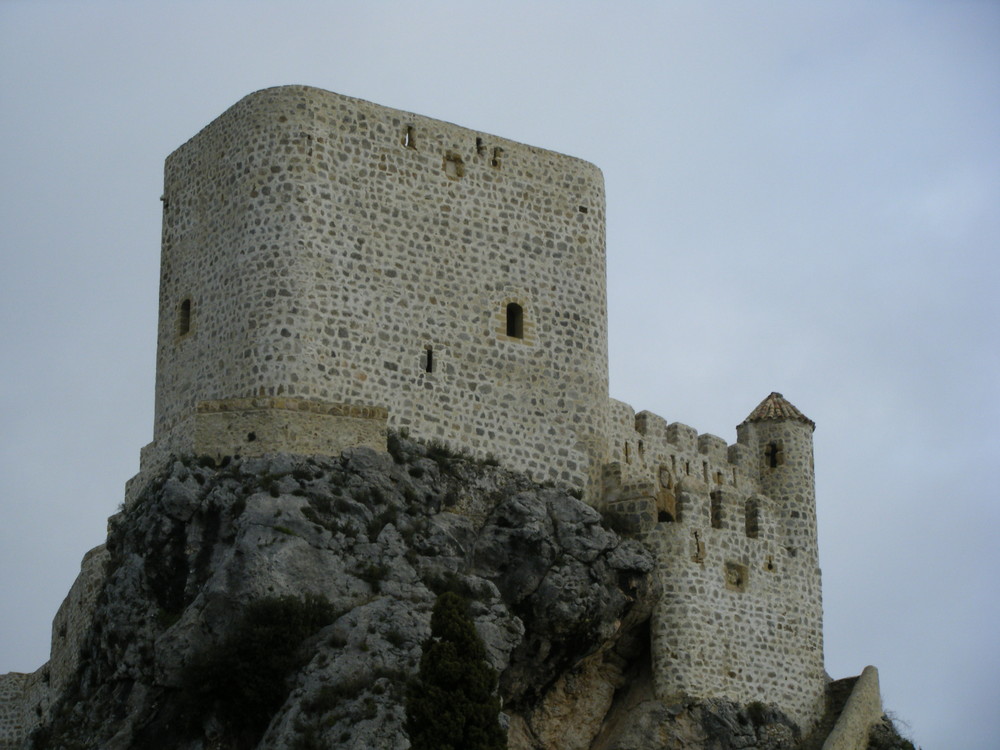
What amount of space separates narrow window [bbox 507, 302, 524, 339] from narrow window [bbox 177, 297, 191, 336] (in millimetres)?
7268

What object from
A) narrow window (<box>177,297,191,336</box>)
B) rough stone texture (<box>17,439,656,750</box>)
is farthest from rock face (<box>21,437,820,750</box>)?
narrow window (<box>177,297,191,336</box>)

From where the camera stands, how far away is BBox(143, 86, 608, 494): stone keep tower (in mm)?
42156

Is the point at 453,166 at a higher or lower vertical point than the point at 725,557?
higher

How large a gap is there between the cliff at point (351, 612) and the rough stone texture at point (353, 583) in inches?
1.6

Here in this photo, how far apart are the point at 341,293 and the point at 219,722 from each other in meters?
10.1

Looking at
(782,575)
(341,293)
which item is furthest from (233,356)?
(782,575)

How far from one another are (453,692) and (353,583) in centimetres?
473

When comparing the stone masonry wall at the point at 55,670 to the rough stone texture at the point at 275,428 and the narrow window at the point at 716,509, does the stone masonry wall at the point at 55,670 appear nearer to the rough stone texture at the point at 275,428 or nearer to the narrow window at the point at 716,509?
the rough stone texture at the point at 275,428

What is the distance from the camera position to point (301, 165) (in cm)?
4356

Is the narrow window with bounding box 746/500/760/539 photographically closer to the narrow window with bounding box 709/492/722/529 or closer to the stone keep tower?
the narrow window with bounding box 709/492/722/529

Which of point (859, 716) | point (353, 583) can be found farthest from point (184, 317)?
point (859, 716)

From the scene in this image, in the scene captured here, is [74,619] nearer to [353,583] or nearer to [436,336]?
[353,583]

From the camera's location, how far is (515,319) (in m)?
45.8

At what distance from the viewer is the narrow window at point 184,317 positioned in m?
44.8
